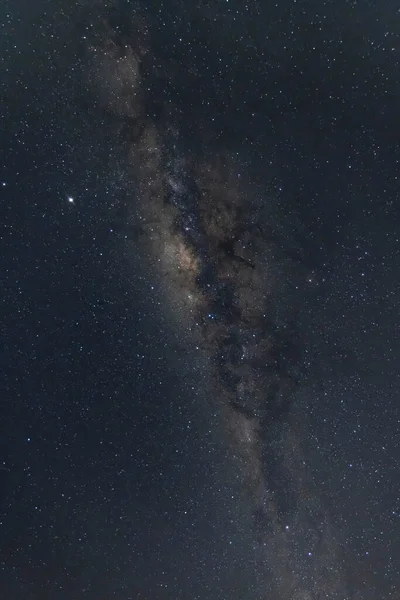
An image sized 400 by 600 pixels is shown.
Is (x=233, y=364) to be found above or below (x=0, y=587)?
above

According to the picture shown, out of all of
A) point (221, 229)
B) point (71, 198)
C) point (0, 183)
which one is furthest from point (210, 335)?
point (0, 183)

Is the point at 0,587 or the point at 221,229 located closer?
the point at 221,229

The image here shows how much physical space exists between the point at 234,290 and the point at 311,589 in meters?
4.90

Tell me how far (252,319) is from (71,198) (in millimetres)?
2667

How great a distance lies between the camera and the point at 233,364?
603 centimetres

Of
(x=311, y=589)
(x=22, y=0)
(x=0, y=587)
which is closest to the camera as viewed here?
(x=22, y=0)

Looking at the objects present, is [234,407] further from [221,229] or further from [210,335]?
[221,229]

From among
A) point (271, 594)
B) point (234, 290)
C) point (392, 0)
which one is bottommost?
point (271, 594)


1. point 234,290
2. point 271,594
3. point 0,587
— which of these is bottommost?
point 0,587

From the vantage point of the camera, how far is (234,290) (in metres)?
5.74

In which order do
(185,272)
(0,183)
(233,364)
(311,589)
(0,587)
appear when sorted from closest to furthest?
(0,183) < (185,272) < (233,364) < (311,589) < (0,587)

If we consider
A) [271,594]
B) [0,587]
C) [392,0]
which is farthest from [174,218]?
[0,587]

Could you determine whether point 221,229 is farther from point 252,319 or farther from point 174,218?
point 252,319

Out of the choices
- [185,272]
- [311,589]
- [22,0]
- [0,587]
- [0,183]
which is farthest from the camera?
[0,587]
